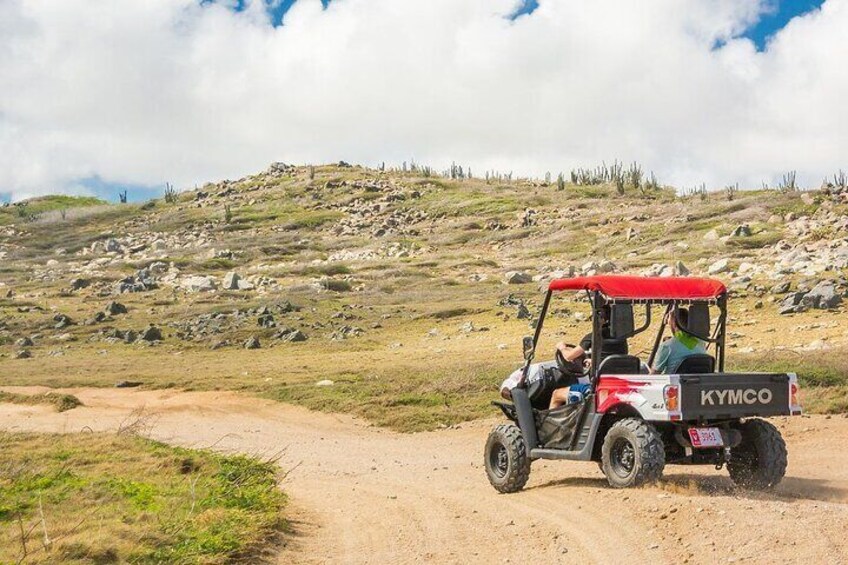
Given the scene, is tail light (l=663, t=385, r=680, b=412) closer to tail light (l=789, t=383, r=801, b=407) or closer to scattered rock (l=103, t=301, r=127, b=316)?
tail light (l=789, t=383, r=801, b=407)

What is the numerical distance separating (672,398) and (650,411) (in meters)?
0.34

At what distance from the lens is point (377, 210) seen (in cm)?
10294

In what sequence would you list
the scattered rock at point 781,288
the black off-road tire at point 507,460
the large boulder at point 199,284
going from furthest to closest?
the large boulder at point 199,284
the scattered rock at point 781,288
the black off-road tire at point 507,460

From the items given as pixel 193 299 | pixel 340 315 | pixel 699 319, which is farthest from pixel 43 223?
pixel 699 319

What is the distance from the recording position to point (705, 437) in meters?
9.90

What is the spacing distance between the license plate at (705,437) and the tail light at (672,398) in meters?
0.43

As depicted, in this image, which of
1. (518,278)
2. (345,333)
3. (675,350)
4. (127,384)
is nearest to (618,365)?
(675,350)

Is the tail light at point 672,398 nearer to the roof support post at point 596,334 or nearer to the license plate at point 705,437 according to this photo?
the license plate at point 705,437

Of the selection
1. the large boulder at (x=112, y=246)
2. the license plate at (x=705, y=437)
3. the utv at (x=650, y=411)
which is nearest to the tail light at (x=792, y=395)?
the utv at (x=650, y=411)

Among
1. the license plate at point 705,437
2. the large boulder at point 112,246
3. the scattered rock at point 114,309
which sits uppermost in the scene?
the large boulder at point 112,246

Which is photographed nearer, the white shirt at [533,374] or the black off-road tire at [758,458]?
the black off-road tire at [758,458]

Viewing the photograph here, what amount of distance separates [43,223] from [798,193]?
82.7m

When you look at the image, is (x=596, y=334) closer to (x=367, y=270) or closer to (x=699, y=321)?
(x=699, y=321)

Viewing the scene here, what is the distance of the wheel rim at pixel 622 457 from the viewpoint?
32.9 feet
